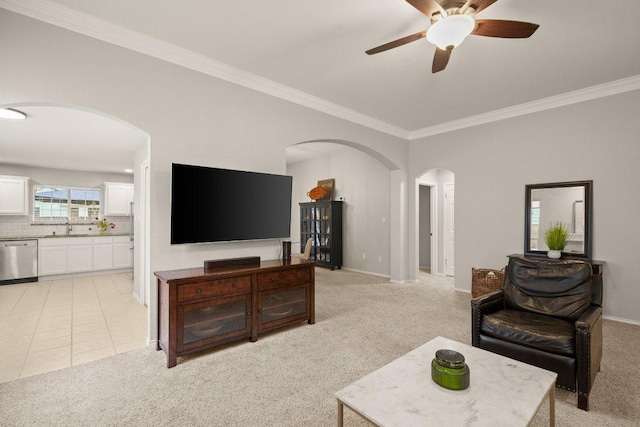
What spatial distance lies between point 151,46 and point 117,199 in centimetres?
594

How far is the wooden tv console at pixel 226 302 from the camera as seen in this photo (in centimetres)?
255

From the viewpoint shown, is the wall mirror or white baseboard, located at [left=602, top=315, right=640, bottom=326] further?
the wall mirror

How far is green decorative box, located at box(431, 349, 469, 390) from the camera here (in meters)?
1.50

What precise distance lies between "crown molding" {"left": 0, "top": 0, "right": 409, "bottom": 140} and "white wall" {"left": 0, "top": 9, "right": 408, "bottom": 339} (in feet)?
0.18

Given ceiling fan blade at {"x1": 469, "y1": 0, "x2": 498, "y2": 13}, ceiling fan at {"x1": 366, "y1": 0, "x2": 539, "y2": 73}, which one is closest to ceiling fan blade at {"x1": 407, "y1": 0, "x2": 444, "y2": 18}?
ceiling fan at {"x1": 366, "y1": 0, "x2": 539, "y2": 73}

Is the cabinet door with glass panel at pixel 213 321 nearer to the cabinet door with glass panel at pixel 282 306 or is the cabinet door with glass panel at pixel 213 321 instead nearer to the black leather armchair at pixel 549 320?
the cabinet door with glass panel at pixel 282 306

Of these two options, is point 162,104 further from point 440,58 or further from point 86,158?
point 86,158

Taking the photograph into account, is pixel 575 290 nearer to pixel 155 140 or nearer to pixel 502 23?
pixel 502 23

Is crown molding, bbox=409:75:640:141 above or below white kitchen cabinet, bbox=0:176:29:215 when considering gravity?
above

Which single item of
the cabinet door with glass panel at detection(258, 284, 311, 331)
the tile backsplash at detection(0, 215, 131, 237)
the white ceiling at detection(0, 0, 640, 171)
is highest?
the white ceiling at detection(0, 0, 640, 171)

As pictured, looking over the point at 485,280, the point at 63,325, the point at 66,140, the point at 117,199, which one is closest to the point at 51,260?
the point at 117,199

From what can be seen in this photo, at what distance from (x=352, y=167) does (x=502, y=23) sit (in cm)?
495

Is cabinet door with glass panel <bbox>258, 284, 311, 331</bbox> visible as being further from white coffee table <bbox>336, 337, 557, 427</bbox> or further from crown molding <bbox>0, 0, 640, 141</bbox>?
crown molding <bbox>0, 0, 640, 141</bbox>

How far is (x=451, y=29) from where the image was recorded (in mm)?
2037
